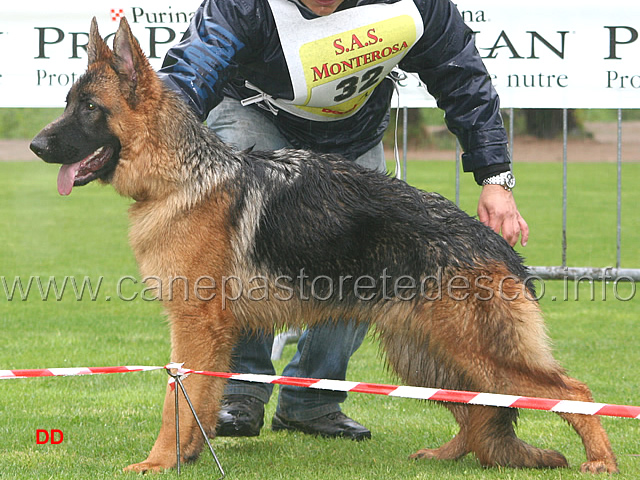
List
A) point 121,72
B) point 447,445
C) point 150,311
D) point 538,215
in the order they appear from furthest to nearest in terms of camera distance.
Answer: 1. point 538,215
2. point 150,311
3. point 447,445
4. point 121,72

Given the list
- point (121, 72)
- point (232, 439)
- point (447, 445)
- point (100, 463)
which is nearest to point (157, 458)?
point (100, 463)


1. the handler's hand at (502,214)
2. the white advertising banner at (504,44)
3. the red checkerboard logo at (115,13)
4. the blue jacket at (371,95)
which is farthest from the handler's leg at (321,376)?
the red checkerboard logo at (115,13)

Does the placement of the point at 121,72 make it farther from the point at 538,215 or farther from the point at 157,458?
the point at 538,215

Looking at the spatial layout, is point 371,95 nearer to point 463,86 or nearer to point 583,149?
point 463,86

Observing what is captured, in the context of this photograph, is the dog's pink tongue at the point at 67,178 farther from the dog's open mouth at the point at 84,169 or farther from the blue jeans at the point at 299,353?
the blue jeans at the point at 299,353

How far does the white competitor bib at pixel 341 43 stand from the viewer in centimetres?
375

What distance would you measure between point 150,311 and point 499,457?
4.37 meters

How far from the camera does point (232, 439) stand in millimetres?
4086

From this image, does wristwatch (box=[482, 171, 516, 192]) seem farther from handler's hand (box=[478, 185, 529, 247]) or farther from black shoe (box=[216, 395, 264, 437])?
black shoe (box=[216, 395, 264, 437])

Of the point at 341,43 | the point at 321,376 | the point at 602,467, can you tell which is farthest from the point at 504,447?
the point at 341,43

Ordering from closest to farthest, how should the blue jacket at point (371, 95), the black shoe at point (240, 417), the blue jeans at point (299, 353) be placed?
1. the blue jacket at point (371, 95)
2. the black shoe at point (240, 417)
3. the blue jeans at point (299, 353)

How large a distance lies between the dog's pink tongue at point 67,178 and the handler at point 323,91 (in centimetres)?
54

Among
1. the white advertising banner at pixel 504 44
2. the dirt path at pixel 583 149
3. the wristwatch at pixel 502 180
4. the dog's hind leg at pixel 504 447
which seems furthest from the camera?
the dirt path at pixel 583 149

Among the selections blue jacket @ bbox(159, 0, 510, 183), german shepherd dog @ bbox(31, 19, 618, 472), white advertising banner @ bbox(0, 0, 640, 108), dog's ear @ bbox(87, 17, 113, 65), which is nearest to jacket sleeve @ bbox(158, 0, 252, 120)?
blue jacket @ bbox(159, 0, 510, 183)
